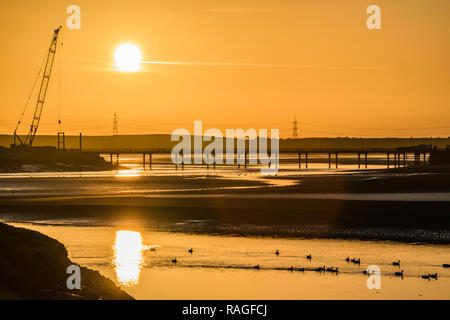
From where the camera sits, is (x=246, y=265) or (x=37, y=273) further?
(x=246, y=265)

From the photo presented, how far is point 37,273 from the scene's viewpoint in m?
21.5

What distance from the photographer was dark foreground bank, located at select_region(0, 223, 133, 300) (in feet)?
65.6

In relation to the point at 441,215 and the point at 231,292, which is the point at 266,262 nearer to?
the point at 231,292

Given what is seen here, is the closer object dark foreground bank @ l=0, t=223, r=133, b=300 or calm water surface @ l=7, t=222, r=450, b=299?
A: dark foreground bank @ l=0, t=223, r=133, b=300

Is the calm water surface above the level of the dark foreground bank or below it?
below

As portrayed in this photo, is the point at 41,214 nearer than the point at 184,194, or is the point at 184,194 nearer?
the point at 41,214

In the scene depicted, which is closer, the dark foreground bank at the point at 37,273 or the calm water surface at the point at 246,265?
the dark foreground bank at the point at 37,273

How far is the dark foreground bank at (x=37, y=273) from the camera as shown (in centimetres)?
2000

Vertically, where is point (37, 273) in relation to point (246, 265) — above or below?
above

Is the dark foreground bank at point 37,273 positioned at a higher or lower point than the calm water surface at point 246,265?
higher

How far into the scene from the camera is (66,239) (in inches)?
1590
